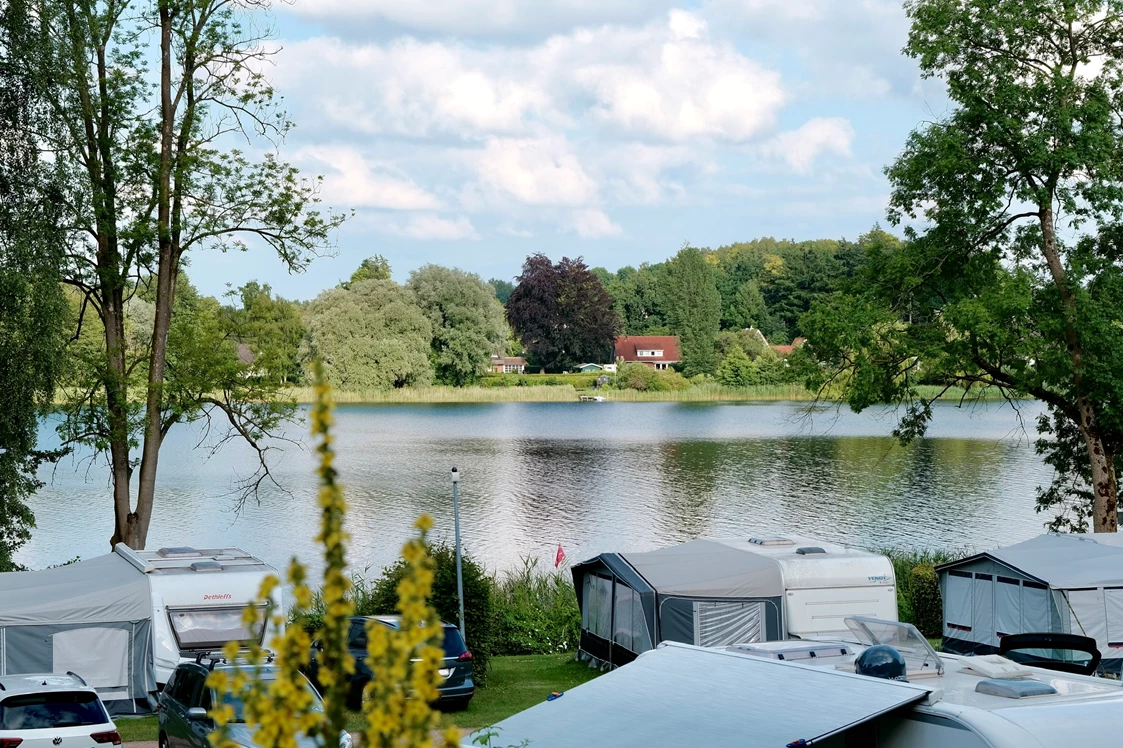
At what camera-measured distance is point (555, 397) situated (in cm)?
9825

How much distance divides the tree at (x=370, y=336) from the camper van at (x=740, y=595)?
209 feet

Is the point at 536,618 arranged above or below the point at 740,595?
below

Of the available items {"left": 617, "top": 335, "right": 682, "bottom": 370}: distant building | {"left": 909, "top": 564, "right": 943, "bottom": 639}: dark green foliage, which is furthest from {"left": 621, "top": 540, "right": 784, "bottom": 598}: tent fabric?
{"left": 617, "top": 335, "right": 682, "bottom": 370}: distant building

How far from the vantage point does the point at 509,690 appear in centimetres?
1691

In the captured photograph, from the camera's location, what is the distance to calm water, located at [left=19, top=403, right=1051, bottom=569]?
32625 mm

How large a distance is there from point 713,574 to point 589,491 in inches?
1000

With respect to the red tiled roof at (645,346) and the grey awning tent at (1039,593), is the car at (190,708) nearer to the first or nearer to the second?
the grey awning tent at (1039,593)

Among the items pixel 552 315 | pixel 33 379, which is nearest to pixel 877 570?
pixel 33 379

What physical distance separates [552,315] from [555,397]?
12434mm

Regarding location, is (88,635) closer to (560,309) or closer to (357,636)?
(357,636)

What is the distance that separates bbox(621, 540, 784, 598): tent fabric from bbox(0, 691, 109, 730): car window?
7.87m

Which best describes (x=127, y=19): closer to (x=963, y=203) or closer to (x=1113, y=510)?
(x=963, y=203)

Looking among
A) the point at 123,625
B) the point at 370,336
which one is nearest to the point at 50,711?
the point at 123,625

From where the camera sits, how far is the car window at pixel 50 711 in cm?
1121
